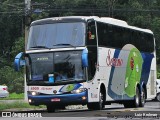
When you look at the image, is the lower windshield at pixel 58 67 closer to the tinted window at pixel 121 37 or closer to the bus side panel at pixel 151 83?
the tinted window at pixel 121 37

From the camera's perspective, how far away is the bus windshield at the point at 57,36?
883 inches

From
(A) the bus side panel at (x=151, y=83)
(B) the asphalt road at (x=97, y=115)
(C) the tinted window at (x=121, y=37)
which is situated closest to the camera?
(B) the asphalt road at (x=97, y=115)

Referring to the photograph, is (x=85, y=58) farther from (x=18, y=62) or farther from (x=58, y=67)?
(x=18, y=62)

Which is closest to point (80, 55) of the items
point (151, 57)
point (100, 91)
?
Answer: point (100, 91)

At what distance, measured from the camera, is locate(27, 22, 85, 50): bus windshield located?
22.4 meters

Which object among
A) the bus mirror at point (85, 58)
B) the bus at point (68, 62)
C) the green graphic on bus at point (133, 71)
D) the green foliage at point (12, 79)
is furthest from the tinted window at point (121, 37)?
the green foliage at point (12, 79)

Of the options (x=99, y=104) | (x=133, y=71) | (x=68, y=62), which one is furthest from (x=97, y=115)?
(x=133, y=71)

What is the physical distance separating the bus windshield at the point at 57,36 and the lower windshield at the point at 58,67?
1.41 ft

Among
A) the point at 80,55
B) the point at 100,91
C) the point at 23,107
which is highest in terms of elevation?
the point at 80,55

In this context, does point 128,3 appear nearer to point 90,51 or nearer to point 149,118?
point 90,51

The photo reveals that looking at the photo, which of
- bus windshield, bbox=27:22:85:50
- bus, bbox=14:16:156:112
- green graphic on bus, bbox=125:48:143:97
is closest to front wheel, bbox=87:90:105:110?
bus, bbox=14:16:156:112

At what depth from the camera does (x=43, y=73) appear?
2244 centimetres

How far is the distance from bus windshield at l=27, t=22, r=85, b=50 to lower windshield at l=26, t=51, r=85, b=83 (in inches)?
16.9

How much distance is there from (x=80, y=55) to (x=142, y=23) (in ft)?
147
